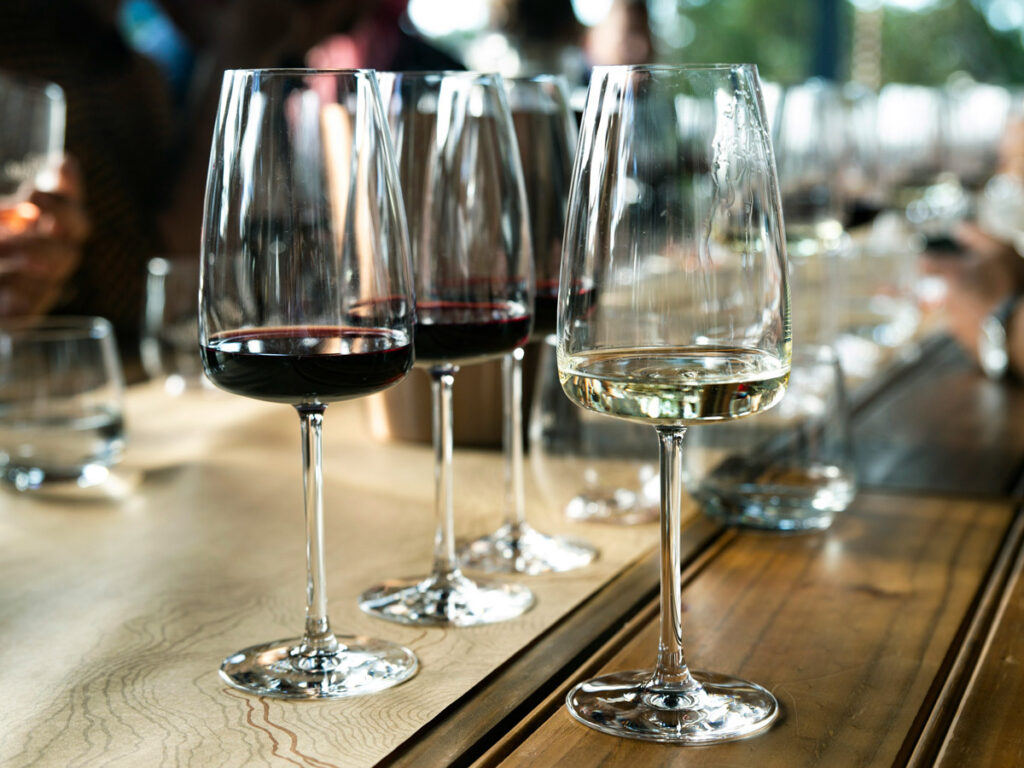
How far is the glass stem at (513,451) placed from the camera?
0.83m

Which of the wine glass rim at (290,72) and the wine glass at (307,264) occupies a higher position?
the wine glass rim at (290,72)

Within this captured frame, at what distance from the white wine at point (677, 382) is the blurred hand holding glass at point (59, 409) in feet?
1.66

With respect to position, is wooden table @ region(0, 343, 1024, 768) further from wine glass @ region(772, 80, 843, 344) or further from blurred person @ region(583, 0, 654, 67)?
blurred person @ region(583, 0, 654, 67)

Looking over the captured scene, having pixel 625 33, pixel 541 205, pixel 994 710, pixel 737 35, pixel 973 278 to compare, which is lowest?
pixel 994 710

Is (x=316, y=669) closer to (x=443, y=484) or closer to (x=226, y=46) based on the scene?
(x=443, y=484)

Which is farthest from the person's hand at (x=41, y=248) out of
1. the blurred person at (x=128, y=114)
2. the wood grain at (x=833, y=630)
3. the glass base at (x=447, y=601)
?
the wood grain at (x=833, y=630)

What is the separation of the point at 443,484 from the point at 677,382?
0.76ft

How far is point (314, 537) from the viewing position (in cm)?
60

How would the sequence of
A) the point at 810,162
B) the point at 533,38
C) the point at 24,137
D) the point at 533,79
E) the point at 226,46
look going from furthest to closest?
the point at 533,38 → the point at 226,46 → the point at 810,162 → the point at 24,137 → the point at 533,79

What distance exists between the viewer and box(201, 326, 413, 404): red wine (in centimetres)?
58

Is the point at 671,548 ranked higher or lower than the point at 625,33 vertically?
lower

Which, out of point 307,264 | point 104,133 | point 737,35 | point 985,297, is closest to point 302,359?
point 307,264

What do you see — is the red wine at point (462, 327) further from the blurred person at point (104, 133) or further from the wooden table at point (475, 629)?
the blurred person at point (104, 133)

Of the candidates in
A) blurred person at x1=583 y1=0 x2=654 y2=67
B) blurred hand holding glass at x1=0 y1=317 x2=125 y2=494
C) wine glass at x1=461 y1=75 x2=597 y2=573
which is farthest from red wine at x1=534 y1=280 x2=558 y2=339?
blurred person at x1=583 y1=0 x2=654 y2=67
